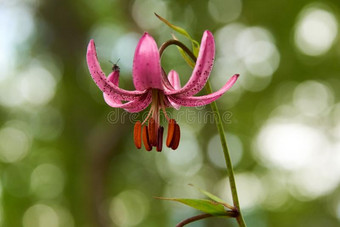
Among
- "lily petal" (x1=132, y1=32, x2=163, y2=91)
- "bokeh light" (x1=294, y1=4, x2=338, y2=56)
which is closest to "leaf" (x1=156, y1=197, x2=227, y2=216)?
"lily petal" (x1=132, y1=32, x2=163, y2=91)

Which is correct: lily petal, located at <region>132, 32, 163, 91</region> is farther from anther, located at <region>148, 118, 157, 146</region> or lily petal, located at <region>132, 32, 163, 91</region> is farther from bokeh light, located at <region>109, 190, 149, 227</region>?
bokeh light, located at <region>109, 190, 149, 227</region>

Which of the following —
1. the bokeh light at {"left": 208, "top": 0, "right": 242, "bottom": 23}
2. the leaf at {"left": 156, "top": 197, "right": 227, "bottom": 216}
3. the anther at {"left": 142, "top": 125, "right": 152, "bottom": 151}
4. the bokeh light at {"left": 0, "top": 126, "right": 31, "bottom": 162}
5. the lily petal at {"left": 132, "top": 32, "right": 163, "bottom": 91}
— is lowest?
the leaf at {"left": 156, "top": 197, "right": 227, "bottom": 216}

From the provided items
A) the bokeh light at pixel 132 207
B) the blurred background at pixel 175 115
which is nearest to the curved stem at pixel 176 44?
the blurred background at pixel 175 115

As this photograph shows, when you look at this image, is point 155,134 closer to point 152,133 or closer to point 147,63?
point 152,133

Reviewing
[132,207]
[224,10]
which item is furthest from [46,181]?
[224,10]

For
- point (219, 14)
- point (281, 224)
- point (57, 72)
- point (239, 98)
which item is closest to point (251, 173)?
point (281, 224)

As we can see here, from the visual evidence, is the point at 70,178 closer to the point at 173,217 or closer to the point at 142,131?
the point at 173,217

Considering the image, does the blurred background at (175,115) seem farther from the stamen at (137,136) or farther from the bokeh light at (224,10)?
the stamen at (137,136)
